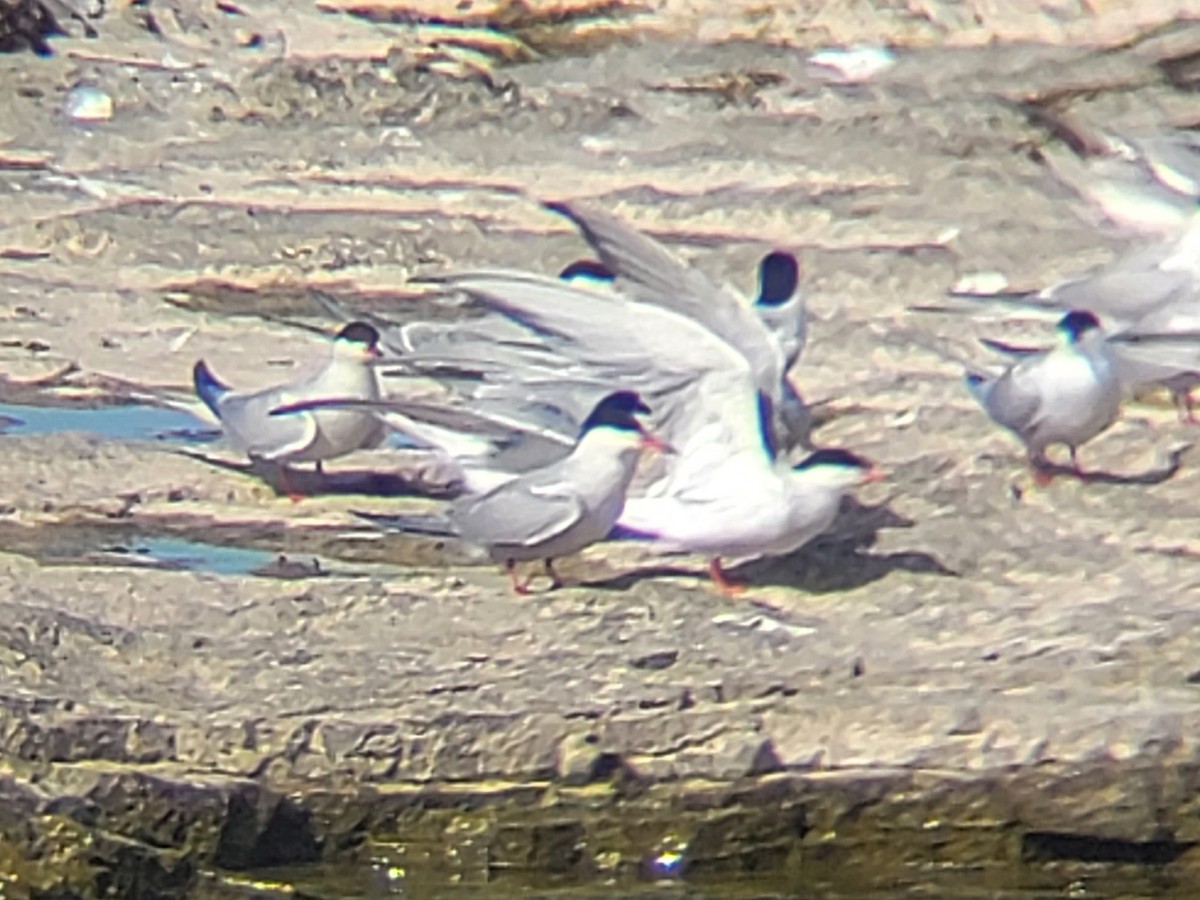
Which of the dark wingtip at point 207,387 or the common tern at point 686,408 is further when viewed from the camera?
the dark wingtip at point 207,387

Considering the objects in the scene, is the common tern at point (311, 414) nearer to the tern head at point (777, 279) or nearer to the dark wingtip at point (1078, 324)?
the tern head at point (777, 279)

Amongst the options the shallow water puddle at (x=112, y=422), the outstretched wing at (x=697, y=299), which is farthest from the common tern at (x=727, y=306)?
the shallow water puddle at (x=112, y=422)

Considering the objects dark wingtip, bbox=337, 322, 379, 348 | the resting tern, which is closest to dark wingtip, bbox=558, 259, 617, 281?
dark wingtip, bbox=337, 322, 379, 348

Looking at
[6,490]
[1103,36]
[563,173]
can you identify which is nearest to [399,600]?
[6,490]

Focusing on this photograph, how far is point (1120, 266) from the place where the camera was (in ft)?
18.7

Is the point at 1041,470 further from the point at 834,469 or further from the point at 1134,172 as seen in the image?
the point at 1134,172

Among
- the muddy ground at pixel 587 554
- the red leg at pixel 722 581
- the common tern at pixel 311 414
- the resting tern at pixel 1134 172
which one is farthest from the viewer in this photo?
the resting tern at pixel 1134 172

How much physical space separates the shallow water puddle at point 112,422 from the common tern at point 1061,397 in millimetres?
1606

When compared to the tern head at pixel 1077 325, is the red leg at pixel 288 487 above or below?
below

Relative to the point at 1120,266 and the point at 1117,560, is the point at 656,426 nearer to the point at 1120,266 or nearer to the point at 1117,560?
the point at 1117,560

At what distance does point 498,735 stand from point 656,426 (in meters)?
1.10

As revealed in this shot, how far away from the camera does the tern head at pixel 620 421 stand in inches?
183

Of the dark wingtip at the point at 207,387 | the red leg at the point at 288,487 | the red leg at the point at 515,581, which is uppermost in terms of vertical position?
the red leg at the point at 515,581

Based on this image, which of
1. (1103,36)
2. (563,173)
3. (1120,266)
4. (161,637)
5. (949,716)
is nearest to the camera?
(949,716)
